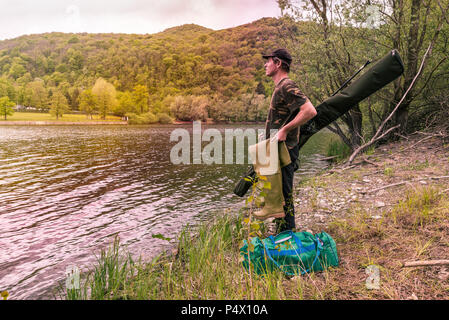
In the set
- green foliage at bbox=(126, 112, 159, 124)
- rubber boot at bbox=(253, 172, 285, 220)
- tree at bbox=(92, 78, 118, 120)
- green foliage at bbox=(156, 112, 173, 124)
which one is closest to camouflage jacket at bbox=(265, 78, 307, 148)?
rubber boot at bbox=(253, 172, 285, 220)

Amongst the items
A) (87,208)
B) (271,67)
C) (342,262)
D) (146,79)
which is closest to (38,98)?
(146,79)

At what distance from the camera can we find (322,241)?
10.7 ft

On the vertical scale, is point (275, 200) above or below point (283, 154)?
below

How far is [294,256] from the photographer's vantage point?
3094mm

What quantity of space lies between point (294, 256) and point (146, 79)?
134 m

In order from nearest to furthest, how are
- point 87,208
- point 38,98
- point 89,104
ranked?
point 87,208, point 89,104, point 38,98

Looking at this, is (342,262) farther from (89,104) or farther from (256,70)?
(89,104)

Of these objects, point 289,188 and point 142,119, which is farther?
point 142,119

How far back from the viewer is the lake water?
5070 millimetres

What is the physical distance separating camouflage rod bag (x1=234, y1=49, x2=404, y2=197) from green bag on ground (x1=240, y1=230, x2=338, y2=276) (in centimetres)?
108

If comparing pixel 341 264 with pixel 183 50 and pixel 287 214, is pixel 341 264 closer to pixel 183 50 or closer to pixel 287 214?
pixel 287 214

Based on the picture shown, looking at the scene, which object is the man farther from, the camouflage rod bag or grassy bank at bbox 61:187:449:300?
grassy bank at bbox 61:187:449:300

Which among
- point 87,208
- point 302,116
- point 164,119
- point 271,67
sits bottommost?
point 87,208

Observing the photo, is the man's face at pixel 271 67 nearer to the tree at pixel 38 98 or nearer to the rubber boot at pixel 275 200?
the rubber boot at pixel 275 200
